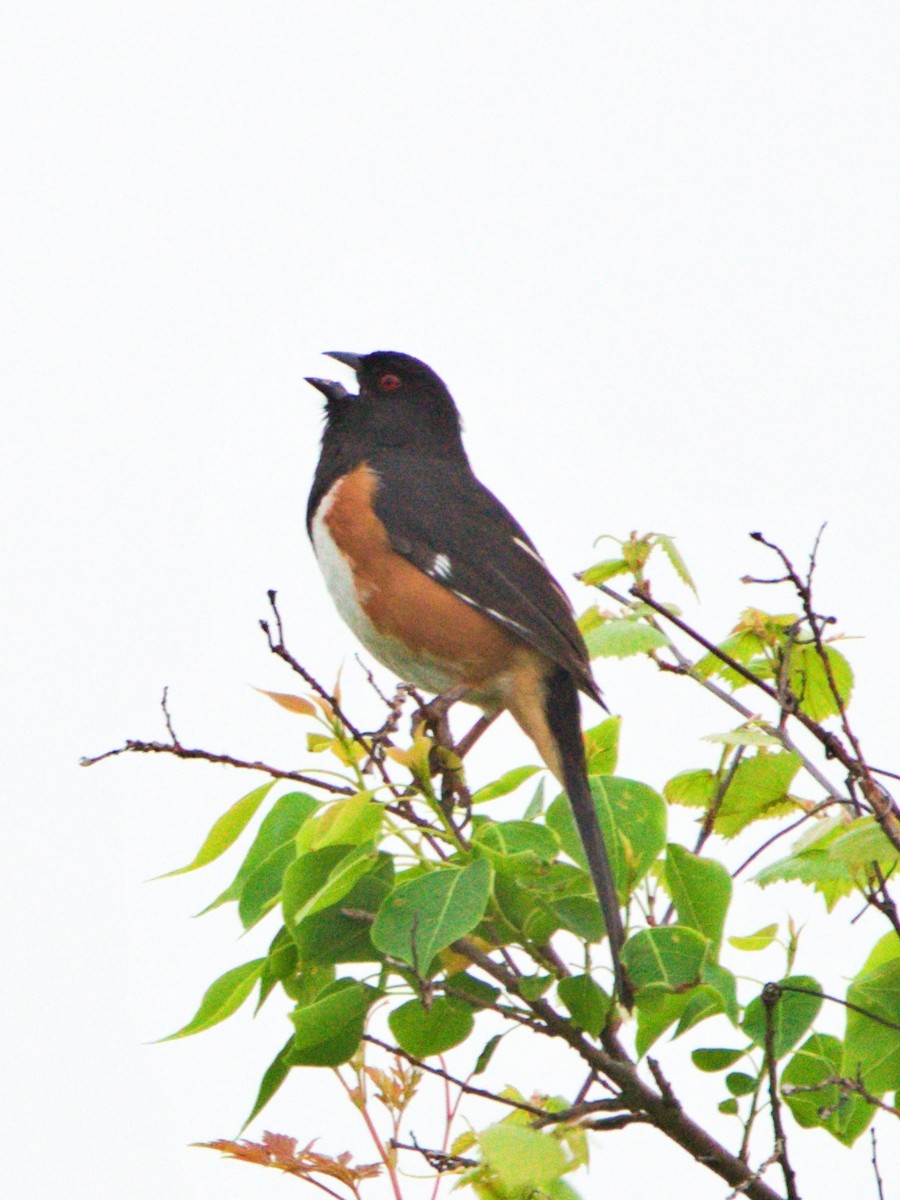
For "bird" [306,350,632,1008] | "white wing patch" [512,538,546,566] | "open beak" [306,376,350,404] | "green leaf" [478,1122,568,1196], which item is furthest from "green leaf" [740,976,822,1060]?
"open beak" [306,376,350,404]

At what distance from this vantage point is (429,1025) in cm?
199

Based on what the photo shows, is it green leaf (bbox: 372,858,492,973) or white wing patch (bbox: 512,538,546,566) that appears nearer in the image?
green leaf (bbox: 372,858,492,973)

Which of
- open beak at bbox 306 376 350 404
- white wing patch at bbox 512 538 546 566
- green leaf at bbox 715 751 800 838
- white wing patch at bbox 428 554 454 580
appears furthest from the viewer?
open beak at bbox 306 376 350 404

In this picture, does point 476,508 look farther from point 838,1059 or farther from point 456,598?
point 838,1059

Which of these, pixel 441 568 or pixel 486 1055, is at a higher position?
pixel 441 568

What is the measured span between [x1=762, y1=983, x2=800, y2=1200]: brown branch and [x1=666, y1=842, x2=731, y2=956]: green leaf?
0.13 m

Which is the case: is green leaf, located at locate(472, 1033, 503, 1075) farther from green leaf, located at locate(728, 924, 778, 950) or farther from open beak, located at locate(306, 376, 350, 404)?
open beak, located at locate(306, 376, 350, 404)

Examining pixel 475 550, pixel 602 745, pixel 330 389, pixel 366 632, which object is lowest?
pixel 602 745

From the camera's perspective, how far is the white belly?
3623 mm

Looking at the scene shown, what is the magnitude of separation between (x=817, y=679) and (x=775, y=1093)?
0.91 meters

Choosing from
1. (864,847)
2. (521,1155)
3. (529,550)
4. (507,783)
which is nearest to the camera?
(521,1155)

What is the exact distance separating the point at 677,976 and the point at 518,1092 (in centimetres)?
40

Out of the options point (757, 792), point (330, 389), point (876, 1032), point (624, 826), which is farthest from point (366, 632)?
point (876, 1032)

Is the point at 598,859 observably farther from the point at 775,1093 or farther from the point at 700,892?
the point at 775,1093
